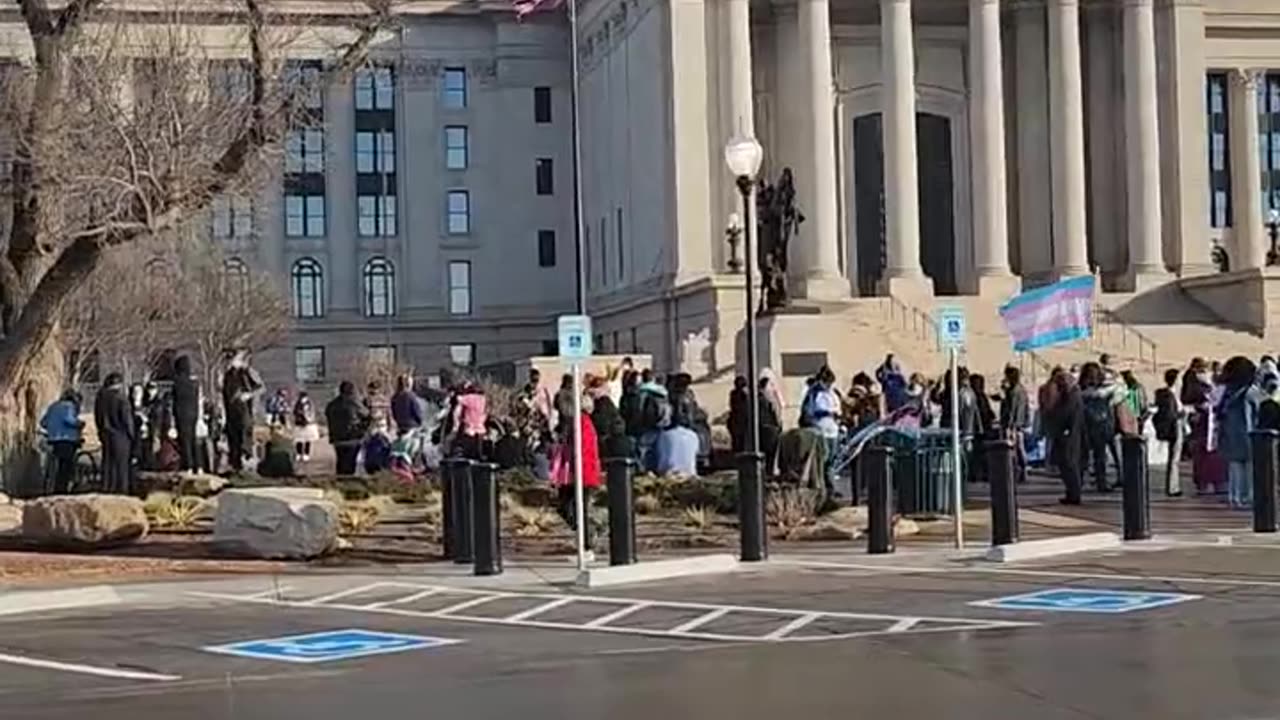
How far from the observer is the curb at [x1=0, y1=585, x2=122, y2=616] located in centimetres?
1609

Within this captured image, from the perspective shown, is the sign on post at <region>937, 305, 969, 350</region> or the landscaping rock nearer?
the sign on post at <region>937, 305, 969, 350</region>

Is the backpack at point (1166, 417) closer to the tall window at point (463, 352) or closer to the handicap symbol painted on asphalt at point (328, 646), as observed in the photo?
the handicap symbol painted on asphalt at point (328, 646)

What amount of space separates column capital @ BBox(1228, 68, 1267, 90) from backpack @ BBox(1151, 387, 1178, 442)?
51475 millimetres

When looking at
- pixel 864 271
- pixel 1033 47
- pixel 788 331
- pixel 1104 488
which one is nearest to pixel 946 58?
pixel 1033 47

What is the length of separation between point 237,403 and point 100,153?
7.80 m

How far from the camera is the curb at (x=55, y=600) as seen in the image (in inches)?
634

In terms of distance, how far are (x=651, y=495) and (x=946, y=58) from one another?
161ft

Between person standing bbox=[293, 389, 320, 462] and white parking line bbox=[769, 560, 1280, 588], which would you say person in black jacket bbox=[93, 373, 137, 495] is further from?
person standing bbox=[293, 389, 320, 462]

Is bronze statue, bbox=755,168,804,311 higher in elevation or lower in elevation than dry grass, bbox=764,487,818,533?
higher

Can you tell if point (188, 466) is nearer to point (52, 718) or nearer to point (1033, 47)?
point (52, 718)

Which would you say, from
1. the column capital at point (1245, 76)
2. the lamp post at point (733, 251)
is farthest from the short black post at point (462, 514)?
the column capital at point (1245, 76)

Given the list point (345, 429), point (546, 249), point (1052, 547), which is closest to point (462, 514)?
point (1052, 547)

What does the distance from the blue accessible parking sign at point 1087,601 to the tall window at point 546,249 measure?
244 ft

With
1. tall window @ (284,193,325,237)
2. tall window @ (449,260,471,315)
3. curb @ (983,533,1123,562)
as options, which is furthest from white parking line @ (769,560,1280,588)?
tall window @ (284,193,325,237)
